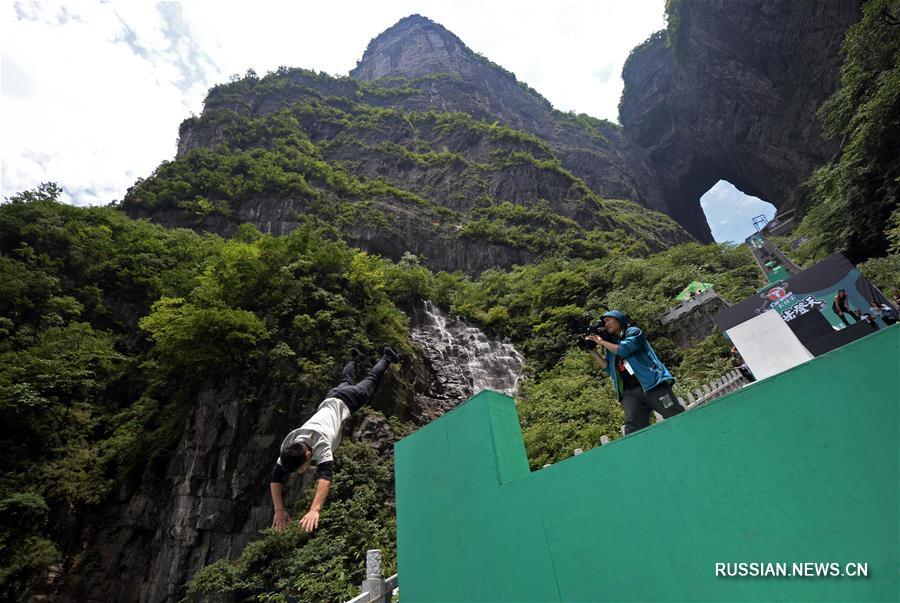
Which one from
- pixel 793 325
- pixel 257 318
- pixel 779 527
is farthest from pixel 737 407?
pixel 257 318

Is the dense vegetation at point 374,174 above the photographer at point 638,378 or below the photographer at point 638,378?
above

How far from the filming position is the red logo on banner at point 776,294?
30.6 ft

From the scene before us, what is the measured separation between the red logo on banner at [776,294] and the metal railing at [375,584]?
10255 millimetres

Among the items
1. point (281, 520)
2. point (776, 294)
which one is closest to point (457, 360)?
point (776, 294)

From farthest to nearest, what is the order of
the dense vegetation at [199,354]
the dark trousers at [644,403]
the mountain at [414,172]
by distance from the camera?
1. the mountain at [414,172]
2. the dense vegetation at [199,354]
3. the dark trousers at [644,403]

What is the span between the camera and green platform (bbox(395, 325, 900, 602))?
1794mm

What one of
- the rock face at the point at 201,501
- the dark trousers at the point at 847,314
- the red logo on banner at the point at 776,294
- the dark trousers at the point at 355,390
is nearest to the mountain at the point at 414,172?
the rock face at the point at 201,501

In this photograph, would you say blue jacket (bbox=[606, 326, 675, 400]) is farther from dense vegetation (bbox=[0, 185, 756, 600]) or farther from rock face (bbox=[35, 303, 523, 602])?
rock face (bbox=[35, 303, 523, 602])

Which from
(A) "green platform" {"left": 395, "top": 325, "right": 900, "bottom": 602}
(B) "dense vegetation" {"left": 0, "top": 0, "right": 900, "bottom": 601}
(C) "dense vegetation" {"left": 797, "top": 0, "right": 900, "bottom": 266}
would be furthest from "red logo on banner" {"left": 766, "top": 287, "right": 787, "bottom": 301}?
(A) "green platform" {"left": 395, "top": 325, "right": 900, "bottom": 602}

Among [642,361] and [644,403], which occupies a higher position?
[642,361]

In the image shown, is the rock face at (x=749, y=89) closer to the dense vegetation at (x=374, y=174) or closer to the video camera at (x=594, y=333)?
the dense vegetation at (x=374, y=174)

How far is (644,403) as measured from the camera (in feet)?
12.4

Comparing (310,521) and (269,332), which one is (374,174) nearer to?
(269,332)

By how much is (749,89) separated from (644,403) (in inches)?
2028
